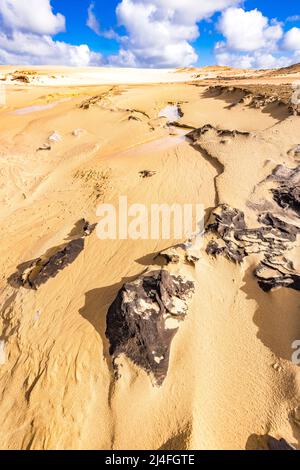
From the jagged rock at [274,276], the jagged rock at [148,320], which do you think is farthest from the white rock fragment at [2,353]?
the jagged rock at [274,276]

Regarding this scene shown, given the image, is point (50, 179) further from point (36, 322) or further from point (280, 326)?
point (280, 326)

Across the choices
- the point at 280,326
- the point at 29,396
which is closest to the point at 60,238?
the point at 29,396

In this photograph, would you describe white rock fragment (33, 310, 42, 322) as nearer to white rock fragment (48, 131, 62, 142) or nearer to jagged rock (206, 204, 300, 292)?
jagged rock (206, 204, 300, 292)

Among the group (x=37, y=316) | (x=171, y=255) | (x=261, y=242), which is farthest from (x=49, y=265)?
(x=261, y=242)

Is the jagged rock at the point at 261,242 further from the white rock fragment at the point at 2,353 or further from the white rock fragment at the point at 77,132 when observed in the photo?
the white rock fragment at the point at 77,132

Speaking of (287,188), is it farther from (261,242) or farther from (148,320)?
(148,320)
